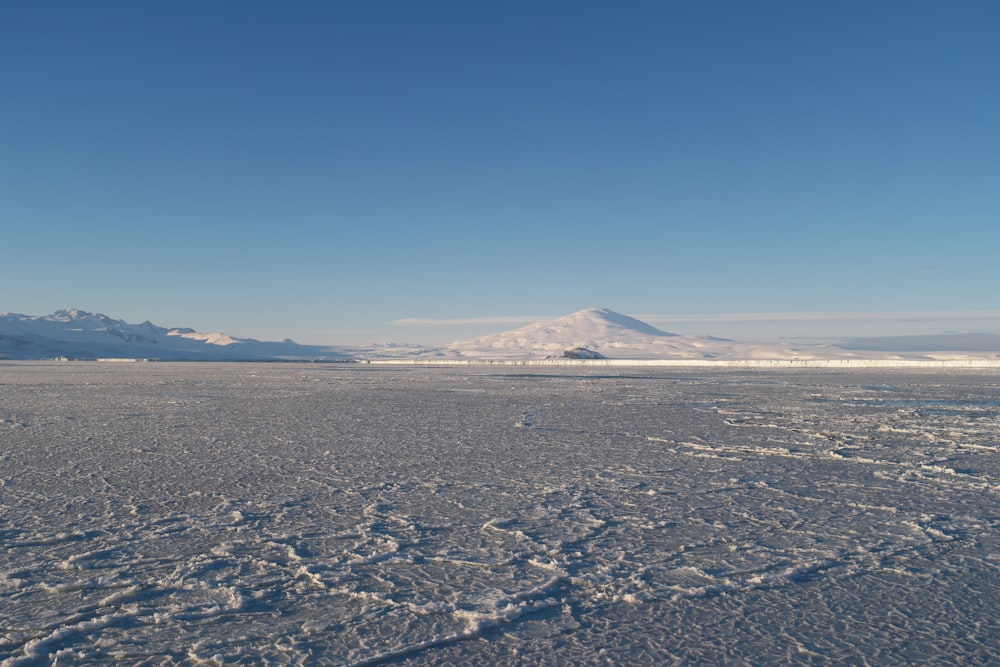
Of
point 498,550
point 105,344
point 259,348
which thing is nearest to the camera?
point 498,550

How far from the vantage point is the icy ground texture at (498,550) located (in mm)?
3270

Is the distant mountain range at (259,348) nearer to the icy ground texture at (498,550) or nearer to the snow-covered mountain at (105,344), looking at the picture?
the snow-covered mountain at (105,344)

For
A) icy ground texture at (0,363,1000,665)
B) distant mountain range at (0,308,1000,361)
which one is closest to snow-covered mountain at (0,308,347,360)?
distant mountain range at (0,308,1000,361)

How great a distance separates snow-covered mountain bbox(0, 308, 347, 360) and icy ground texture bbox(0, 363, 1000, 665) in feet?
336

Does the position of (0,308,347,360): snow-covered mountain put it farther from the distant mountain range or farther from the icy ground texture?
the icy ground texture

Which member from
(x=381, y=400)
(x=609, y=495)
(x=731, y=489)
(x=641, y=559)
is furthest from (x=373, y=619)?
(x=381, y=400)

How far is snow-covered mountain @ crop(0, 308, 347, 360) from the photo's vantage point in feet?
355

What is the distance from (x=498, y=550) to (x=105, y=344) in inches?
5842

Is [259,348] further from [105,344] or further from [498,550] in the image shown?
[498,550]

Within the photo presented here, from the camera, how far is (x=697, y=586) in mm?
3953

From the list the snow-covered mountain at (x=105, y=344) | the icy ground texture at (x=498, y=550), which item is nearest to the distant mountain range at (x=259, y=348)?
the snow-covered mountain at (x=105, y=344)

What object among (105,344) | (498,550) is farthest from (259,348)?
(498,550)

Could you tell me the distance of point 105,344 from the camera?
439 feet

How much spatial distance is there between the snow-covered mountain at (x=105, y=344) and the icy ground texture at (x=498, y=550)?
102437 mm
